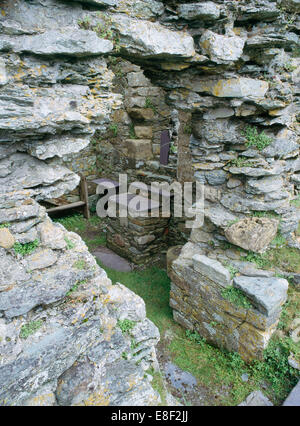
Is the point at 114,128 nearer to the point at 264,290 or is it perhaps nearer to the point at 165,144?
the point at 165,144

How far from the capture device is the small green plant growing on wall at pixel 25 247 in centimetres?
227

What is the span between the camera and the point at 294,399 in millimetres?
2832

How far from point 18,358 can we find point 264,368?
2.78 m

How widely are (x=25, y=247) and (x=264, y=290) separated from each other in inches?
102

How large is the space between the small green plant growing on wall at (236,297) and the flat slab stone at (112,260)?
2734mm

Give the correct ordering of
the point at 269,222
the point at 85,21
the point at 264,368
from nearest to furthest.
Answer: the point at 85,21 < the point at 264,368 < the point at 269,222

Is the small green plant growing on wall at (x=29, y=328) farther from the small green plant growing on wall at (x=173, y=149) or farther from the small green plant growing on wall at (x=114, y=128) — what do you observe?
the small green plant growing on wall at (x=114, y=128)

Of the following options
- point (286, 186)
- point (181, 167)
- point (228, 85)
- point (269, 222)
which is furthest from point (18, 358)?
point (181, 167)

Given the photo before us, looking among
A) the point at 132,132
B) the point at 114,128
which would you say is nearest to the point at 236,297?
the point at 132,132

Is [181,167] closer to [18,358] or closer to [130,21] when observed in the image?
[130,21]

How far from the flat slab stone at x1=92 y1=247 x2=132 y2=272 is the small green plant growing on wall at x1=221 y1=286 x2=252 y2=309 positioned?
273 centimetres

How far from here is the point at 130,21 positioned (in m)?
2.87

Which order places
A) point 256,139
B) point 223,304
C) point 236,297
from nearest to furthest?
point 236,297 → point 223,304 → point 256,139

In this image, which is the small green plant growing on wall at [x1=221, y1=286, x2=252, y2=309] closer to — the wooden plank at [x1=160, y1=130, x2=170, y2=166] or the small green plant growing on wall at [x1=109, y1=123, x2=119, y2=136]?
the wooden plank at [x1=160, y1=130, x2=170, y2=166]
